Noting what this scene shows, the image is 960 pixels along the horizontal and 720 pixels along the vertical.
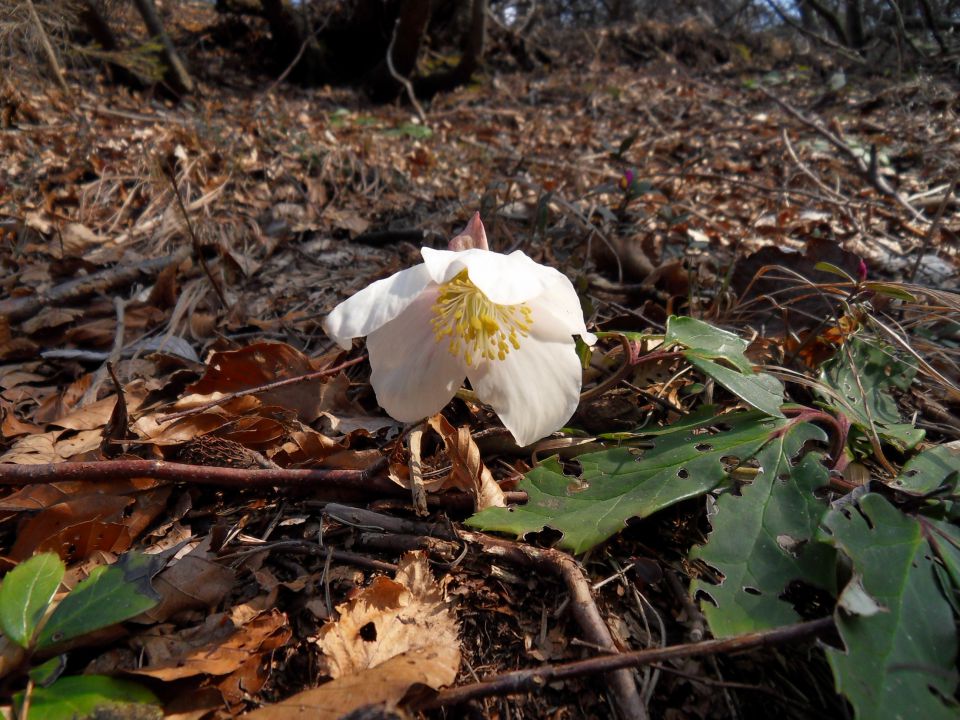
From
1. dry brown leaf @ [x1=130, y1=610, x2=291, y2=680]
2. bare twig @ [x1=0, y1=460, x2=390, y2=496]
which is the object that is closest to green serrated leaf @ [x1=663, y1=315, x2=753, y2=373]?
bare twig @ [x1=0, y1=460, x2=390, y2=496]

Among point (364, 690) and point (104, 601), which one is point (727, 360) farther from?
point (104, 601)

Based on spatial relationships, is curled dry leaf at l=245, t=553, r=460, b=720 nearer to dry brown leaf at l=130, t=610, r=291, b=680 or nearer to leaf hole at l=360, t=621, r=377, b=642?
leaf hole at l=360, t=621, r=377, b=642

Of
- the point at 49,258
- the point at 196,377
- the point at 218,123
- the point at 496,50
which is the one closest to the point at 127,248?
the point at 49,258

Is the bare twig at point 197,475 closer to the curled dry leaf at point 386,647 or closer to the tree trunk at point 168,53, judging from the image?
the curled dry leaf at point 386,647

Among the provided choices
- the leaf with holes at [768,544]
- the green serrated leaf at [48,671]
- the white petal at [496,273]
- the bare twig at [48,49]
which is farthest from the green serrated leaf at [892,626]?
the bare twig at [48,49]

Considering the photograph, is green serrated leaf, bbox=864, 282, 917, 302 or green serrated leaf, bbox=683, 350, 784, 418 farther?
green serrated leaf, bbox=864, 282, 917, 302

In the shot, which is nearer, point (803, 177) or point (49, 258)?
point (49, 258)

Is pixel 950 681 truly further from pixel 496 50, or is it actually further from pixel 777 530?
pixel 496 50
